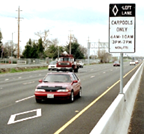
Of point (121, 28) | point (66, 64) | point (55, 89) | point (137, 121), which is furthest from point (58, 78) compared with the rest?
point (66, 64)

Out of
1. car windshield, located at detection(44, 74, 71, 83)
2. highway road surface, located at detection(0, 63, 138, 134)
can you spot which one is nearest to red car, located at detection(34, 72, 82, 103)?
car windshield, located at detection(44, 74, 71, 83)

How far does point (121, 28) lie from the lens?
11461 mm

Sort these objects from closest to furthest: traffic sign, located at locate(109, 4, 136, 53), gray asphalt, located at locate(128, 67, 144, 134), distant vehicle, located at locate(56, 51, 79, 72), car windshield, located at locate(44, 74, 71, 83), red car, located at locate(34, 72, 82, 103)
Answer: gray asphalt, located at locate(128, 67, 144, 134) → traffic sign, located at locate(109, 4, 136, 53) → red car, located at locate(34, 72, 82, 103) → car windshield, located at locate(44, 74, 71, 83) → distant vehicle, located at locate(56, 51, 79, 72)

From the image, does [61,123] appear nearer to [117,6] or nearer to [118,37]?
[118,37]

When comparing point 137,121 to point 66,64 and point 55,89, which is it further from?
point 66,64

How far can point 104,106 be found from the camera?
13.9 meters

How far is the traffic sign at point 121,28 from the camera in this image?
37.3ft

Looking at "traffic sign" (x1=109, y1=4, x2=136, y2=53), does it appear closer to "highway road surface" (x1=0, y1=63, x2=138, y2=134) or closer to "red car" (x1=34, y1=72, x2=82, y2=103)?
"highway road surface" (x1=0, y1=63, x2=138, y2=134)

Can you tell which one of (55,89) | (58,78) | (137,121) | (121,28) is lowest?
(137,121)

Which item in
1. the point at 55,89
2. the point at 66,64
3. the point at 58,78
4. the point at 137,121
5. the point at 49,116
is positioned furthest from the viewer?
the point at 66,64

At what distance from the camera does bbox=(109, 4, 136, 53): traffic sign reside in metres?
11.4

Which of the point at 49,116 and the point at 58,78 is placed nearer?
the point at 49,116

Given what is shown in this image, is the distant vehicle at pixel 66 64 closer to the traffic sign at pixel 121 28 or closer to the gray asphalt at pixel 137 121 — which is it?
the gray asphalt at pixel 137 121

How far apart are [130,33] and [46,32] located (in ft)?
374
